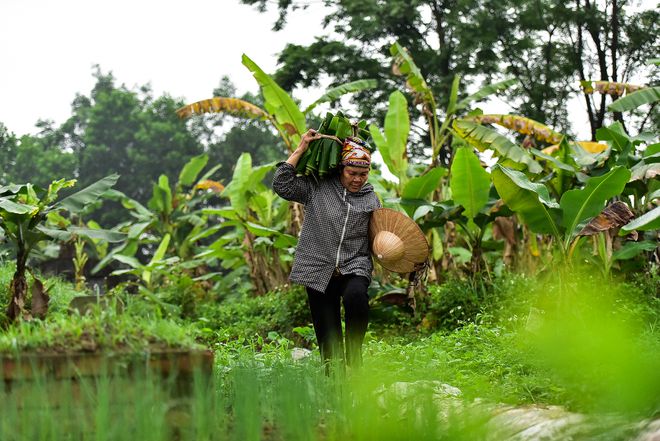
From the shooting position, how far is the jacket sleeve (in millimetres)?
4945

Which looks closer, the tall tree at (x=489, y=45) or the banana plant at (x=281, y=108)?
the banana plant at (x=281, y=108)

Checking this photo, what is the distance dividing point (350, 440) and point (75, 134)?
46.3 m

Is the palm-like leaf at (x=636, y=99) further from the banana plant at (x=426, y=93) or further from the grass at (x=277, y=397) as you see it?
the grass at (x=277, y=397)

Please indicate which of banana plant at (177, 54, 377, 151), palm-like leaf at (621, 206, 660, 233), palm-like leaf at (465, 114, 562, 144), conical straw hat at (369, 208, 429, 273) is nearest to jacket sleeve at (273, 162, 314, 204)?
conical straw hat at (369, 208, 429, 273)

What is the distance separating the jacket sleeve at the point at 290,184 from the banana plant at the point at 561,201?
2289mm

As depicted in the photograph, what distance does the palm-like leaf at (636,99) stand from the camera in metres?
9.20

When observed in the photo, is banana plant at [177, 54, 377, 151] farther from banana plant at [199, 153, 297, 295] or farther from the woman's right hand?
the woman's right hand

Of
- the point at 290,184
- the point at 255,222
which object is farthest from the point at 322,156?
the point at 255,222

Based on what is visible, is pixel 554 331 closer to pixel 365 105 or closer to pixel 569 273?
pixel 569 273

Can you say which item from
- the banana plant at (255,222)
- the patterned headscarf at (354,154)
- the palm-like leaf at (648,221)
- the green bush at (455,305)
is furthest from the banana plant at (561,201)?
the banana plant at (255,222)

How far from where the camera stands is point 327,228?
4.88 m

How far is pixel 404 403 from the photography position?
3078 millimetres

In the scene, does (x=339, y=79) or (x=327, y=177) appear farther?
(x=339, y=79)

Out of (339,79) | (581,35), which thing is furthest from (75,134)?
(581,35)
